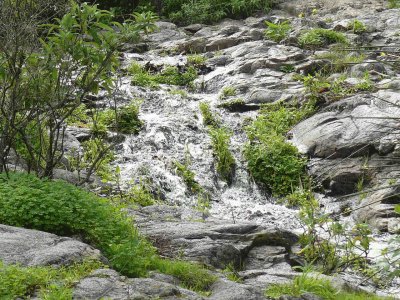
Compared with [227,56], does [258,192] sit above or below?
below

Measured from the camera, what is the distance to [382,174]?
940 centimetres

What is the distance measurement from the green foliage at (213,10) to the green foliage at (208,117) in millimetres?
7756

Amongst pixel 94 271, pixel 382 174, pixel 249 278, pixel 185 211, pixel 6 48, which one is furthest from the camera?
pixel 382 174

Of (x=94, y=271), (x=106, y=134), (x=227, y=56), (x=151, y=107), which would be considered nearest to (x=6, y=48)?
(x=94, y=271)

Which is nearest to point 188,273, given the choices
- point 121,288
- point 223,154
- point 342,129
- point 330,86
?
point 121,288

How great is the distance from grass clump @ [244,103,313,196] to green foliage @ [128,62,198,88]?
123 inches

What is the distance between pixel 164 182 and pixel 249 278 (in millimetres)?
4077

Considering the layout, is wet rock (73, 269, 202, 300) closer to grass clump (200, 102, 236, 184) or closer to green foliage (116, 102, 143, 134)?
grass clump (200, 102, 236, 184)

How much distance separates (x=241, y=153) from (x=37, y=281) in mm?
7270

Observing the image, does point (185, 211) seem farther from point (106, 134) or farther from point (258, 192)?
point (106, 134)

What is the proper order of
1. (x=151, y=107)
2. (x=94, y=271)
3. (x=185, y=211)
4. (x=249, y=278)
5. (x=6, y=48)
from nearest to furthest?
(x=94, y=271)
(x=249, y=278)
(x=6, y=48)
(x=185, y=211)
(x=151, y=107)

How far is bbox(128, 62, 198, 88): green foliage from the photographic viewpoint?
13812 millimetres

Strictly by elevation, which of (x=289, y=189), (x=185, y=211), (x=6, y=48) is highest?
(x=6, y=48)

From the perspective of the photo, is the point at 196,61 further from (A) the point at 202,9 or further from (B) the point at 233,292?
(B) the point at 233,292
